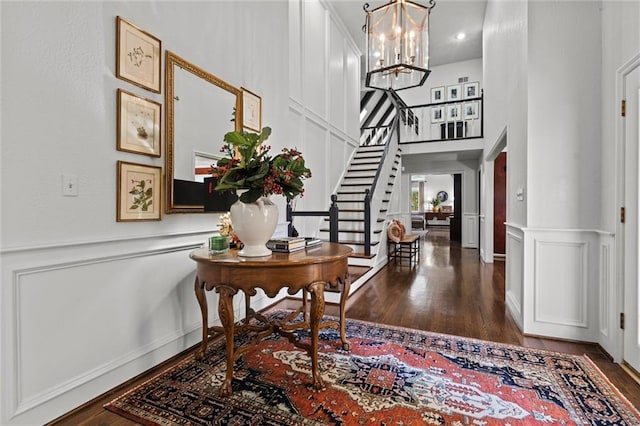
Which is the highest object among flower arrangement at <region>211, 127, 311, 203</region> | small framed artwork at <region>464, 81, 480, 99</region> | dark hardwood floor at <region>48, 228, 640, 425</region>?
small framed artwork at <region>464, 81, 480, 99</region>

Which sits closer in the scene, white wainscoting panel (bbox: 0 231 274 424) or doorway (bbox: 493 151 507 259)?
white wainscoting panel (bbox: 0 231 274 424)

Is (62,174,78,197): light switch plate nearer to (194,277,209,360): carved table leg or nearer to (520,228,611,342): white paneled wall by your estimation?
(194,277,209,360): carved table leg

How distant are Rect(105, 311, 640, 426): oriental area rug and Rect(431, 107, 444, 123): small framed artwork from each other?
6.26 m

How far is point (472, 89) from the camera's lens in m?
8.58

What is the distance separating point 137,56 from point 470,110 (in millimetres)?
7171

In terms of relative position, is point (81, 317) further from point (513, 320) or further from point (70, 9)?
point (513, 320)

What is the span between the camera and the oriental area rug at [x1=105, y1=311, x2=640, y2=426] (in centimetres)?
155

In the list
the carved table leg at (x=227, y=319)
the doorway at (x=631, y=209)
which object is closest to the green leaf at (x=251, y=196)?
the carved table leg at (x=227, y=319)

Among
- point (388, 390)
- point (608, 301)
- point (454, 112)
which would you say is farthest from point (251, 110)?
point (454, 112)

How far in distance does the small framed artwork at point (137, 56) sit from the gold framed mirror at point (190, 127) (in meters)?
0.10

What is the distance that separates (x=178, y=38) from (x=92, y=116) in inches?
37.9

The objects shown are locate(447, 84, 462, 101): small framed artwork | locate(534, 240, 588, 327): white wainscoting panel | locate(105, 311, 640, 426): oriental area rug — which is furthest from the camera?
locate(447, 84, 462, 101): small framed artwork

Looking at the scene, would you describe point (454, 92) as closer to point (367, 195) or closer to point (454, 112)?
point (454, 112)

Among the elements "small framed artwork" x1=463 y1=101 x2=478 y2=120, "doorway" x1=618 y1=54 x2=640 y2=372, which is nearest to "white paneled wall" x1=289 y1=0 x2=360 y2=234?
"small framed artwork" x1=463 y1=101 x2=478 y2=120
